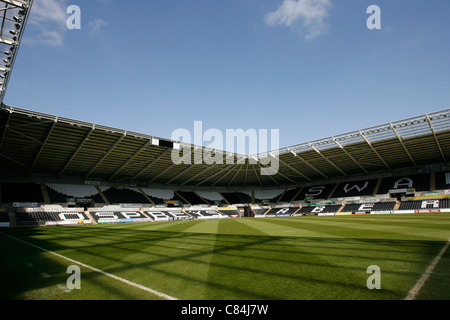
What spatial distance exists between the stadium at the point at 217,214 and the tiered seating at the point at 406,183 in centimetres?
30

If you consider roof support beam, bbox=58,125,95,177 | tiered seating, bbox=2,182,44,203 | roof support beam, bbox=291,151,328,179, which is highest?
roof support beam, bbox=291,151,328,179

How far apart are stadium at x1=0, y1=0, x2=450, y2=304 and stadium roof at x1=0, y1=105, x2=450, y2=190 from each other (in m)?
0.23

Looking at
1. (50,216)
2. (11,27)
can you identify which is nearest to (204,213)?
(50,216)

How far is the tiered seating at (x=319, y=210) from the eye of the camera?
45.8 metres

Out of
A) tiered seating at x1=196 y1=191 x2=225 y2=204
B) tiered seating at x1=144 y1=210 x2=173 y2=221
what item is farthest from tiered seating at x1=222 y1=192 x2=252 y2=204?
tiered seating at x1=144 y1=210 x2=173 y2=221

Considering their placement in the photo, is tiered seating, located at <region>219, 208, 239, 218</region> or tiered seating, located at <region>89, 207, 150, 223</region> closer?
tiered seating, located at <region>89, 207, 150, 223</region>

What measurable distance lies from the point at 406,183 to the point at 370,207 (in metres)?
8.83

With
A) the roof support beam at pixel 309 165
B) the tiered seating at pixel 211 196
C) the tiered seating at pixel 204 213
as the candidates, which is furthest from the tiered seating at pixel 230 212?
the roof support beam at pixel 309 165

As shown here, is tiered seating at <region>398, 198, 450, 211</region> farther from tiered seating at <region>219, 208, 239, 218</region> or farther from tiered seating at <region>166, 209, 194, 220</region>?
tiered seating at <region>166, 209, 194, 220</region>

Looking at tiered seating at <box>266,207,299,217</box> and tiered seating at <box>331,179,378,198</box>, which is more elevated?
tiered seating at <box>331,179,378,198</box>

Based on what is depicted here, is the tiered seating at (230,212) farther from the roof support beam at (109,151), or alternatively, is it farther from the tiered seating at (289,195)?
the roof support beam at (109,151)

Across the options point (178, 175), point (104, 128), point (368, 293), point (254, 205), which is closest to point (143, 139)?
point (104, 128)

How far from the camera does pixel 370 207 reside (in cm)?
4178

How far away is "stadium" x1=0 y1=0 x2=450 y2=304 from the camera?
4902mm
